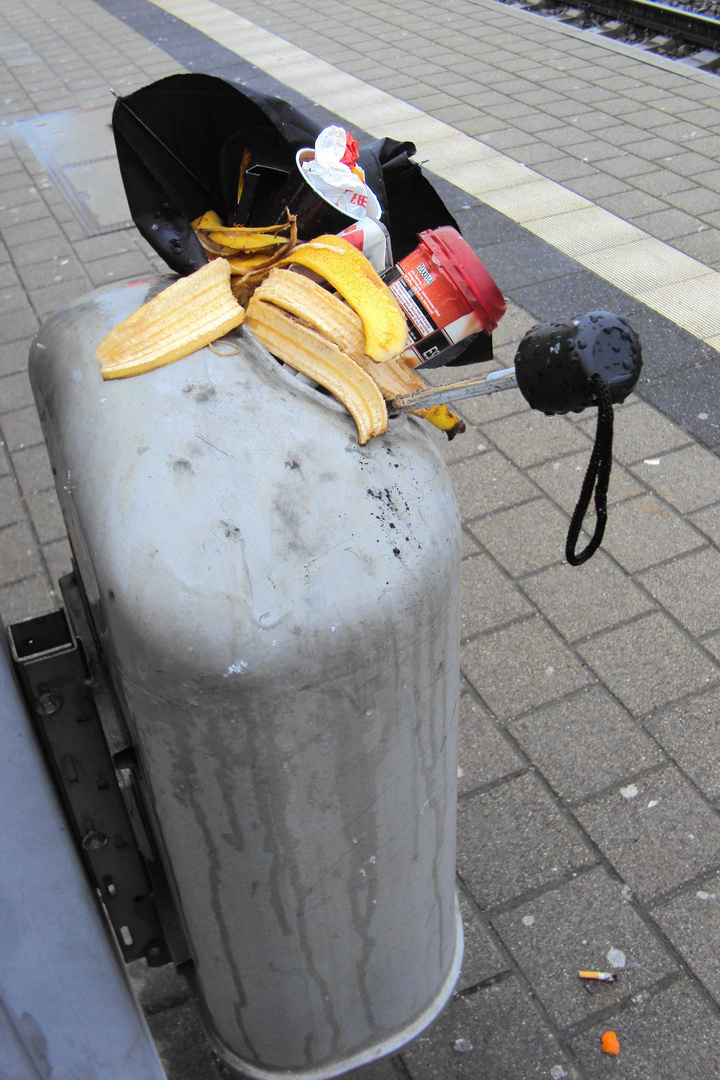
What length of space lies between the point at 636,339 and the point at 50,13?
10.0 meters

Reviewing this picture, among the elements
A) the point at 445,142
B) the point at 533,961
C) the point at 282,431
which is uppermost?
the point at 282,431

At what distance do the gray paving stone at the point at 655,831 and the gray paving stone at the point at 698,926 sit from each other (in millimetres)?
38

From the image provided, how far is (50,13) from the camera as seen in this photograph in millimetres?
8977

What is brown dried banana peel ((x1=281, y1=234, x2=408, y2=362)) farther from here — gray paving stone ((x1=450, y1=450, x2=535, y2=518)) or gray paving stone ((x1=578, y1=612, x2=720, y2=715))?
gray paving stone ((x1=450, y1=450, x2=535, y2=518))

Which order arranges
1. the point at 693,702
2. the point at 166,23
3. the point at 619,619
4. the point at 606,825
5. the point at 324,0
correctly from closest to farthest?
the point at 606,825 → the point at 693,702 → the point at 619,619 → the point at 166,23 → the point at 324,0

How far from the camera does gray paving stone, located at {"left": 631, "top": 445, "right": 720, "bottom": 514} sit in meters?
3.19

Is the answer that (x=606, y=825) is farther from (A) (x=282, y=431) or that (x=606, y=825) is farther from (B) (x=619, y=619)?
(A) (x=282, y=431)

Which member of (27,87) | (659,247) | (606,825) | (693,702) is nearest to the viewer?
(606,825)

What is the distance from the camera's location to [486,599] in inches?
113

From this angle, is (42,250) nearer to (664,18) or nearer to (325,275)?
(325,275)

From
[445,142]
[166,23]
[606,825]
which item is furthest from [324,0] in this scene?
[606,825]

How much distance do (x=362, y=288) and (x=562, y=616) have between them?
1.81 m

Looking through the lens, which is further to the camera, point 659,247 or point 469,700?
point 659,247

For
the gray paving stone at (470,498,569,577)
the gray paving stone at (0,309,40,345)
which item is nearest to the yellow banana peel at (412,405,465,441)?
the gray paving stone at (470,498,569,577)
